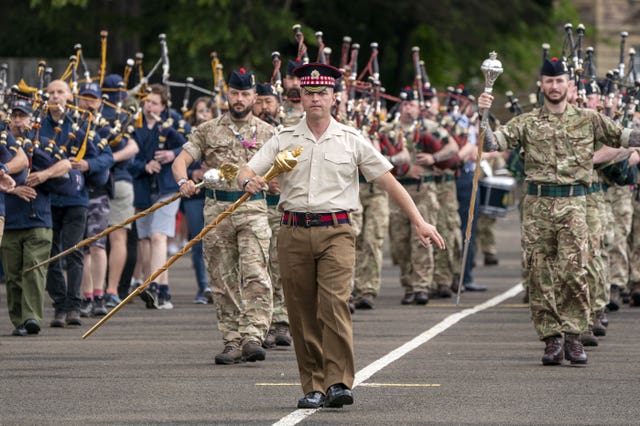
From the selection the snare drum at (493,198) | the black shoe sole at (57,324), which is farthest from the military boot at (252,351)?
the snare drum at (493,198)

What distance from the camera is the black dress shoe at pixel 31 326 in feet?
51.4

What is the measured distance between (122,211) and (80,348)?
411cm

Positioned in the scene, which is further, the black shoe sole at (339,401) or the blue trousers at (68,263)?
the blue trousers at (68,263)

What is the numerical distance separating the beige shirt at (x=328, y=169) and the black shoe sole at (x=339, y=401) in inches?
44.7

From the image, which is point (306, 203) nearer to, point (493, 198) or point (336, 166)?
point (336, 166)

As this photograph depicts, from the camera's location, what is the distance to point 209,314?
17891 mm

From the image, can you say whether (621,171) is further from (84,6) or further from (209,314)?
(84,6)

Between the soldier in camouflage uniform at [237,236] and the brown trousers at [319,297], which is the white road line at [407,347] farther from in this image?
the soldier in camouflage uniform at [237,236]

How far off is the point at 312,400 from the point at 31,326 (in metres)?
4.95

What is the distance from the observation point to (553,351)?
533 inches

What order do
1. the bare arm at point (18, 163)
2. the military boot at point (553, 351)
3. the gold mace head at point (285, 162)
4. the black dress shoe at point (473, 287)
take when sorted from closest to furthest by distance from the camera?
the gold mace head at point (285, 162) → the military boot at point (553, 351) → the bare arm at point (18, 163) → the black dress shoe at point (473, 287)

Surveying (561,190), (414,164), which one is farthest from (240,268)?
(414,164)

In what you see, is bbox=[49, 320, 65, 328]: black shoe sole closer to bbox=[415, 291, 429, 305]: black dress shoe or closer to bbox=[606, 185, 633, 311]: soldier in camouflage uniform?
bbox=[415, 291, 429, 305]: black dress shoe

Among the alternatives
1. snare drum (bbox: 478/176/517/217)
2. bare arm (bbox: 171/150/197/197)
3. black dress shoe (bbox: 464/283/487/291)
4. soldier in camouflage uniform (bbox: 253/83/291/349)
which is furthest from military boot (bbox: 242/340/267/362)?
snare drum (bbox: 478/176/517/217)
